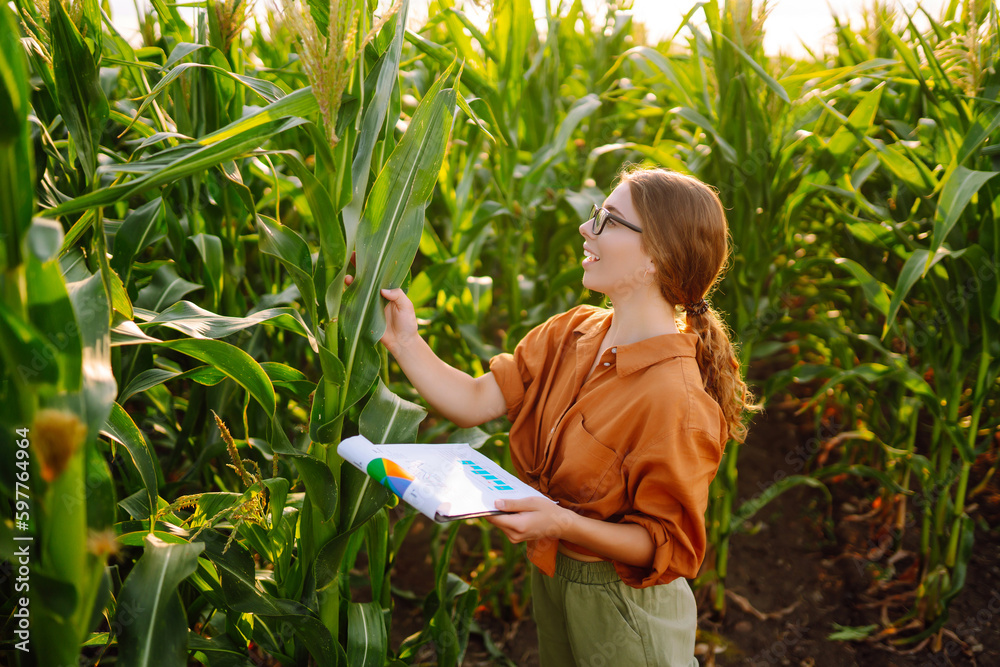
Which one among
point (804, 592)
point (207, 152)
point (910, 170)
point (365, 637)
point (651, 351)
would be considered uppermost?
point (207, 152)

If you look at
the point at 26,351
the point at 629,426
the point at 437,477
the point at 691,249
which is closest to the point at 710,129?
the point at 691,249

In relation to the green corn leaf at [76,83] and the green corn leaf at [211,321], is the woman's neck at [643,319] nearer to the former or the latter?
the green corn leaf at [211,321]

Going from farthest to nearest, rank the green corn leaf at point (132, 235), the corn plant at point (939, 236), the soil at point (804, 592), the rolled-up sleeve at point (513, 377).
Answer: the soil at point (804, 592)
the corn plant at point (939, 236)
the rolled-up sleeve at point (513, 377)
the green corn leaf at point (132, 235)

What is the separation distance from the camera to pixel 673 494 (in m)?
1.18

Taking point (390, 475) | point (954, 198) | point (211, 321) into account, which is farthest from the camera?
point (954, 198)

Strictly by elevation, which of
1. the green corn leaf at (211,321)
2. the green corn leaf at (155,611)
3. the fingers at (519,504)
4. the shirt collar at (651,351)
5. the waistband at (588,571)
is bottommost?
the waistband at (588,571)

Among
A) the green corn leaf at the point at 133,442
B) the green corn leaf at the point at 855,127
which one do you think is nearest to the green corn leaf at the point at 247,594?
the green corn leaf at the point at 133,442

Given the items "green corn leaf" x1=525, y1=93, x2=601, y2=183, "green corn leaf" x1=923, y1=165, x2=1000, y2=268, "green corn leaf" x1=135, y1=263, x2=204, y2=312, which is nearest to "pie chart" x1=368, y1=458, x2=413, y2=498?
"green corn leaf" x1=135, y1=263, x2=204, y2=312

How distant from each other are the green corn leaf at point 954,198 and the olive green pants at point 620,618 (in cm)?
100

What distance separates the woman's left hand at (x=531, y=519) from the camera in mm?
1072

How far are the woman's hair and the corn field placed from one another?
1.30ft

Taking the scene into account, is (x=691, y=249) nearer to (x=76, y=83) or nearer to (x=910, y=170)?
(x=910, y=170)

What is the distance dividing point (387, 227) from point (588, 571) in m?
0.76

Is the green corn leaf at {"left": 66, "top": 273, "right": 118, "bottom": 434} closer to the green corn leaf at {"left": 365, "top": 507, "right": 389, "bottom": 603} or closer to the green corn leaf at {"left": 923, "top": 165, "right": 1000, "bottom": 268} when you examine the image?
the green corn leaf at {"left": 365, "top": 507, "right": 389, "bottom": 603}
